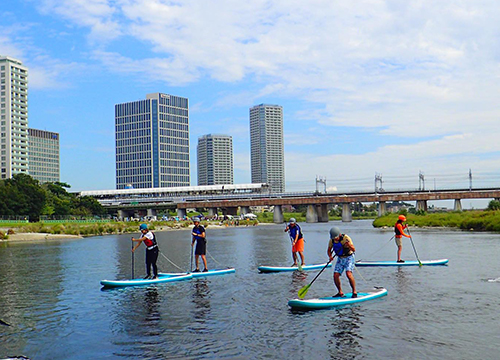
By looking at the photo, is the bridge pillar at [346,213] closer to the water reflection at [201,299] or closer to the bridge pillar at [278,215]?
the bridge pillar at [278,215]

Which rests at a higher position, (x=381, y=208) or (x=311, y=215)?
(x=381, y=208)

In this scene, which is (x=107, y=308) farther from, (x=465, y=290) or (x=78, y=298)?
(x=465, y=290)

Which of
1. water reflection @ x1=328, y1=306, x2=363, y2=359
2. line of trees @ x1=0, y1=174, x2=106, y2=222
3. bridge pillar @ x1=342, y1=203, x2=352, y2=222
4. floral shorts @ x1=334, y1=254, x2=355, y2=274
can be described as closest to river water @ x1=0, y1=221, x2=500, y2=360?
water reflection @ x1=328, y1=306, x2=363, y2=359

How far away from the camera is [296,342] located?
11852 millimetres

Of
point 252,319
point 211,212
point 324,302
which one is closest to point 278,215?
point 211,212

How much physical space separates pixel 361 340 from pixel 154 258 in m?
11.5

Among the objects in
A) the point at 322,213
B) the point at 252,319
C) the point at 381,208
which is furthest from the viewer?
the point at 322,213

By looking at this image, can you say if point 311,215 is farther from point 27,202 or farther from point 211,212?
point 27,202

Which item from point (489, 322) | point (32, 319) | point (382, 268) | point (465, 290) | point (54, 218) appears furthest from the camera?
point (54, 218)

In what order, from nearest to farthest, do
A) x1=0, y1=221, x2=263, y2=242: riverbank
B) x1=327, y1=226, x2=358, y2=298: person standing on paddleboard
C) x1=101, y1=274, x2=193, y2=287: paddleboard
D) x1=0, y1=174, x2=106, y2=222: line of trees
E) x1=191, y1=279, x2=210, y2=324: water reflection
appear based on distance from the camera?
x1=191, y1=279, x2=210, y2=324: water reflection
x1=327, y1=226, x2=358, y2=298: person standing on paddleboard
x1=101, y1=274, x2=193, y2=287: paddleboard
x1=0, y1=221, x2=263, y2=242: riverbank
x1=0, y1=174, x2=106, y2=222: line of trees

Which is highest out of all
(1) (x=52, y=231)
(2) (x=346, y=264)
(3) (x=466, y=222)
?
(2) (x=346, y=264)

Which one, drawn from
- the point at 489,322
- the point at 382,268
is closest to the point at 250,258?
the point at 382,268

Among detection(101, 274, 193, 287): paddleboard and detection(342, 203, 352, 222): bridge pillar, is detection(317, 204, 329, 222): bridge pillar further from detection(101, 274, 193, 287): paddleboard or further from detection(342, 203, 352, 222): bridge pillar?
detection(101, 274, 193, 287): paddleboard

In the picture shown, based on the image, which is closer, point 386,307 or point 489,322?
point 489,322
